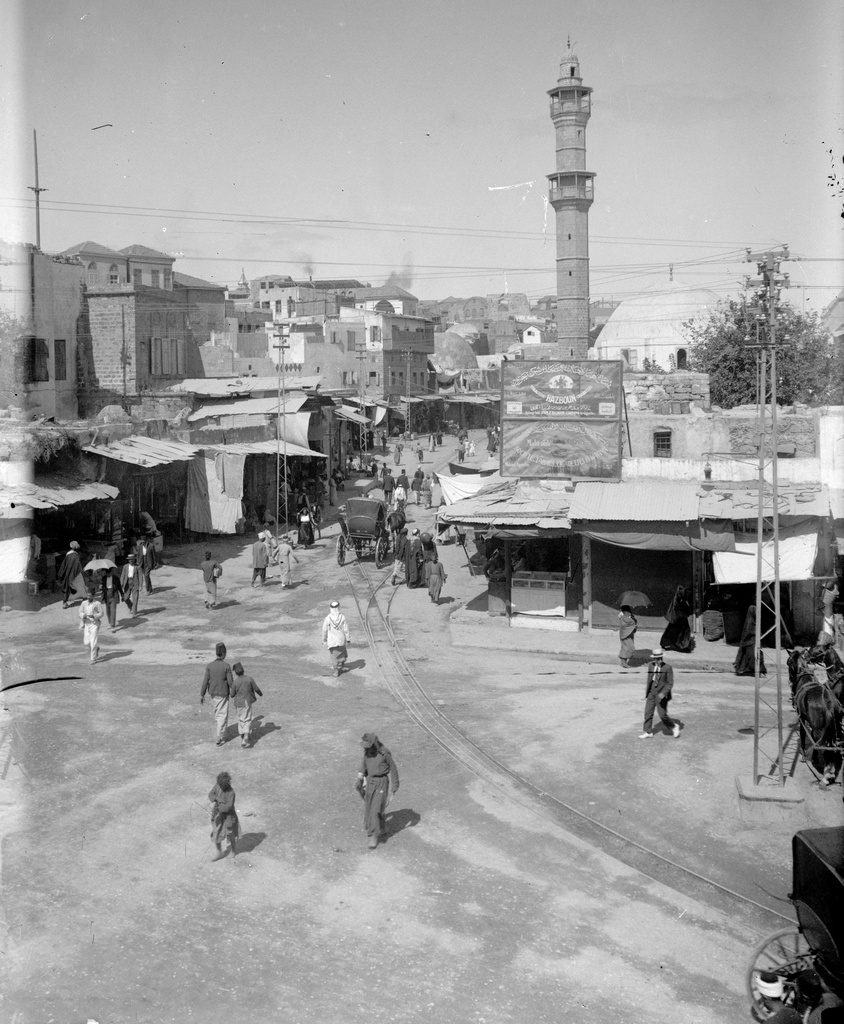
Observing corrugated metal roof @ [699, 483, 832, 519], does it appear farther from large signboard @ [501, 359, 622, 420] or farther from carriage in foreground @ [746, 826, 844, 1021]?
carriage in foreground @ [746, 826, 844, 1021]

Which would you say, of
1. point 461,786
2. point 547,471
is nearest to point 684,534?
point 547,471

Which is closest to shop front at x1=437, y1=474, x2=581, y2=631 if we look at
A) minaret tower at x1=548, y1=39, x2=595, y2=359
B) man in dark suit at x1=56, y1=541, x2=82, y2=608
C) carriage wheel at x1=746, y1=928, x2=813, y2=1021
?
man in dark suit at x1=56, y1=541, x2=82, y2=608

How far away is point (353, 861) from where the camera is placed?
10383mm

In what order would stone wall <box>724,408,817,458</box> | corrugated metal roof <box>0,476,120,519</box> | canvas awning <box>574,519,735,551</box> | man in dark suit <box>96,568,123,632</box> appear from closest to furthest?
canvas awning <box>574,519,735,551</box> → man in dark suit <box>96,568,123,632</box> → corrugated metal roof <box>0,476,120,519</box> → stone wall <box>724,408,817,458</box>

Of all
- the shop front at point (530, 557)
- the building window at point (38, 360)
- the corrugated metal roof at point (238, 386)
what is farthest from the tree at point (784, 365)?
the building window at point (38, 360)

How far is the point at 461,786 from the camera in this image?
12.3 metres

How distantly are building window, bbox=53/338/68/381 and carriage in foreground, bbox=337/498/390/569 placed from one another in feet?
54.0

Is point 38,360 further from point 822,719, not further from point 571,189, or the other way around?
point 571,189

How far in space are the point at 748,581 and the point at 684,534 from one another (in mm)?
1420

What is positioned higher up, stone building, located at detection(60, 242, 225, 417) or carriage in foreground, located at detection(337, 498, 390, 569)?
stone building, located at detection(60, 242, 225, 417)

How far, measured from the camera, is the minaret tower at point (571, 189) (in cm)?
7419

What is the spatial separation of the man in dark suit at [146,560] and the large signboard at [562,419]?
26.5 feet

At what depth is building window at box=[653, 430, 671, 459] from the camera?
2350cm

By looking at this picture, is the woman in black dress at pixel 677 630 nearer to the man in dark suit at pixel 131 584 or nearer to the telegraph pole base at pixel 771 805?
the telegraph pole base at pixel 771 805
